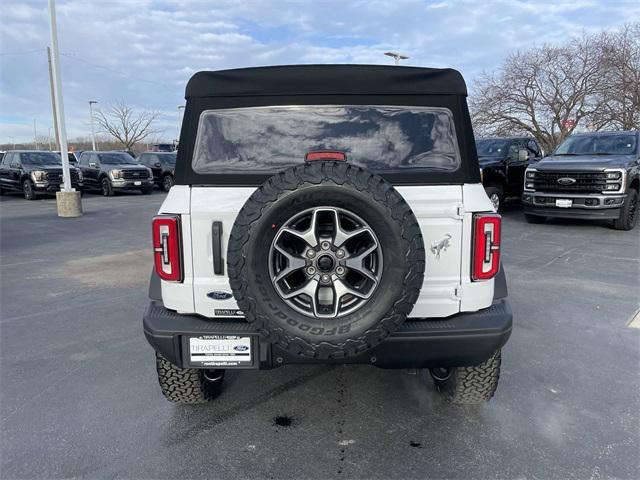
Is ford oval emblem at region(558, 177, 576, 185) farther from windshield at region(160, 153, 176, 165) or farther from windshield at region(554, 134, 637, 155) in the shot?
windshield at region(160, 153, 176, 165)

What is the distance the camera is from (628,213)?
9664 millimetres

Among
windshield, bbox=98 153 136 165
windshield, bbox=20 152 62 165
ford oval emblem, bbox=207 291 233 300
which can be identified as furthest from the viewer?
windshield, bbox=98 153 136 165

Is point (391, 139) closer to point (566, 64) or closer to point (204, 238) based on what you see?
point (204, 238)

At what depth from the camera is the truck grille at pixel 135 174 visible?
19.1m

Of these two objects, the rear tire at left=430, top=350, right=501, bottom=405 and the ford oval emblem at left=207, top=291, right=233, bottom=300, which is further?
the rear tire at left=430, top=350, right=501, bottom=405

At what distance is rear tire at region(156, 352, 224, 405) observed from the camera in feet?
9.70

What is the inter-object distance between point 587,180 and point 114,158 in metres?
17.8

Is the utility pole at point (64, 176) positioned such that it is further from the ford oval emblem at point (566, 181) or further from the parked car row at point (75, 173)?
the ford oval emblem at point (566, 181)

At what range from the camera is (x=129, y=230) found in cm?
1057

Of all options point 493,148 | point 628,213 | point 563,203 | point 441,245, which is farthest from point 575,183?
point 441,245

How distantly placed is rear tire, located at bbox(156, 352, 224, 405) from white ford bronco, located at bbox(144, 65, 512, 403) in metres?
0.01

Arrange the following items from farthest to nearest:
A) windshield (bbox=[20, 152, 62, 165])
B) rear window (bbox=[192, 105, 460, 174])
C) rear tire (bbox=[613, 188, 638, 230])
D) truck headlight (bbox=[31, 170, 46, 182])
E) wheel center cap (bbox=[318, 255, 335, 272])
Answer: windshield (bbox=[20, 152, 62, 165])
truck headlight (bbox=[31, 170, 46, 182])
rear tire (bbox=[613, 188, 638, 230])
rear window (bbox=[192, 105, 460, 174])
wheel center cap (bbox=[318, 255, 335, 272])

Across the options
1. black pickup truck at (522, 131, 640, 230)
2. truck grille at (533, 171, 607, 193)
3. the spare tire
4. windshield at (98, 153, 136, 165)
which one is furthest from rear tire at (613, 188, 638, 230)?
windshield at (98, 153, 136, 165)

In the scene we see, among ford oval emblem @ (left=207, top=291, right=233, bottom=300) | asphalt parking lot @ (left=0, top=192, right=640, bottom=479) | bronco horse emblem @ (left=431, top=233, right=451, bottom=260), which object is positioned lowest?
asphalt parking lot @ (left=0, top=192, right=640, bottom=479)
